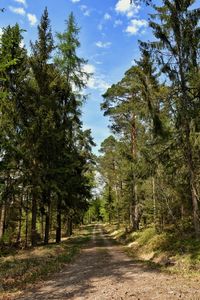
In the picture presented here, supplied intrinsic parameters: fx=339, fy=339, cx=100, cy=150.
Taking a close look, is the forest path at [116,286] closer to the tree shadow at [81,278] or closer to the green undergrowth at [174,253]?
the tree shadow at [81,278]

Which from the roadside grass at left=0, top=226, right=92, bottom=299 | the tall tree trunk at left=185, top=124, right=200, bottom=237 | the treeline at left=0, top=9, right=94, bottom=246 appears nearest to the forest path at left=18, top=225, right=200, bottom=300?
the roadside grass at left=0, top=226, right=92, bottom=299

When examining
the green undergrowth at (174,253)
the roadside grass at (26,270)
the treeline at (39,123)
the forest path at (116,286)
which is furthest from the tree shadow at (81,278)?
the treeline at (39,123)

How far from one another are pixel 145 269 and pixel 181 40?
10340 millimetres

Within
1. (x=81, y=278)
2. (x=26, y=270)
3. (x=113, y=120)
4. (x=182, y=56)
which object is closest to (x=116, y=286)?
(x=81, y=278)

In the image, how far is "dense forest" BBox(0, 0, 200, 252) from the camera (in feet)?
52.1

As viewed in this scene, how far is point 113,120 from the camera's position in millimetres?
31641

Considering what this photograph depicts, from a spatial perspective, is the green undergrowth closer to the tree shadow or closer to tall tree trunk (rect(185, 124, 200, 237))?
tall tree trunk (rect(185, 124, 200, 237))

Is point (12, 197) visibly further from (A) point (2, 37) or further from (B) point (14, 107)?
(A) point (2, 37)

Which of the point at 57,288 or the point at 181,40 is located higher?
the point at 181,40

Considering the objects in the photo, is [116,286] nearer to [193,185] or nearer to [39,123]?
[193,185]

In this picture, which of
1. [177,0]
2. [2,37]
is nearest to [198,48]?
[177,0]

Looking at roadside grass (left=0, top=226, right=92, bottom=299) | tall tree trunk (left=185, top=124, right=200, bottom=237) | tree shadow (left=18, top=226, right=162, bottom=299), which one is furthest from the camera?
tall tree trunk (left=185, top=124, right=200, bottom=237)

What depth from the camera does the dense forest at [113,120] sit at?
15.9m

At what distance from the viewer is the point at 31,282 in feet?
38.4
